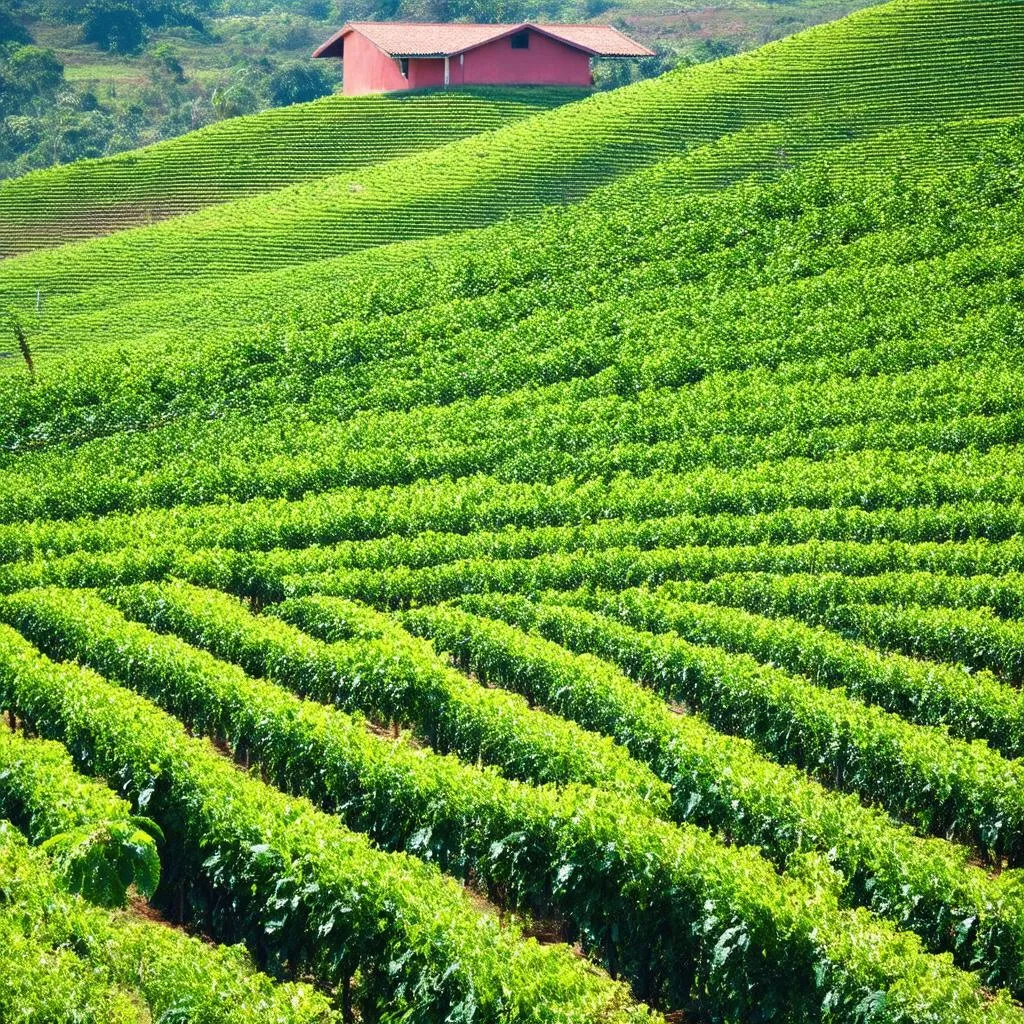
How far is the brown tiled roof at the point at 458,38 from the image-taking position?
316 ft

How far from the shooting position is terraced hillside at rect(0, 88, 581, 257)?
83.6 meters

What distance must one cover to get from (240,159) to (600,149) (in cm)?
2508

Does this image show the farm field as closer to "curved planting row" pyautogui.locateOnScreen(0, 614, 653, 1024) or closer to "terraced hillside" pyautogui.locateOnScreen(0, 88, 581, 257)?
"curved planting row" pyautogui.locateOnScreen(0, 614, 653, 1024)

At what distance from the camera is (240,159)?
88812 millimetres

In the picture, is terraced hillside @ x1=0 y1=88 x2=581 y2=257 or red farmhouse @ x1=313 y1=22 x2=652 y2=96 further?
red farmhouse @ x1=313 y1=22 x2=652 y2=96

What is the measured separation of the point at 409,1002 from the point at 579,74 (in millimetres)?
89552

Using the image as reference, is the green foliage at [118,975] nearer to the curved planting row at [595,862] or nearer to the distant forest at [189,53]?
the curved planting row at [595,862]

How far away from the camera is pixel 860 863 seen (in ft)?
71.9

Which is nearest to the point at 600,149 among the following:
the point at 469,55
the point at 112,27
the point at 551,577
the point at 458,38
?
the point at 469,55

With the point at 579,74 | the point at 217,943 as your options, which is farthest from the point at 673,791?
the point at 579,74

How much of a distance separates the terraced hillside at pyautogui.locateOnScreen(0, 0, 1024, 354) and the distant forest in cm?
3926

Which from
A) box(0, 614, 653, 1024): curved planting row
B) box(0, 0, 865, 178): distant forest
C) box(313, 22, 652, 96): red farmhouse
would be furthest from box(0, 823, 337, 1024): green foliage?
box(0, 0, 865, 178): distant forest

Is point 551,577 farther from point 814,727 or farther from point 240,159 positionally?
point 240,159

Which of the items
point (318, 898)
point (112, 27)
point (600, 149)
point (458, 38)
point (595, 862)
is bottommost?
point (595, 862)
